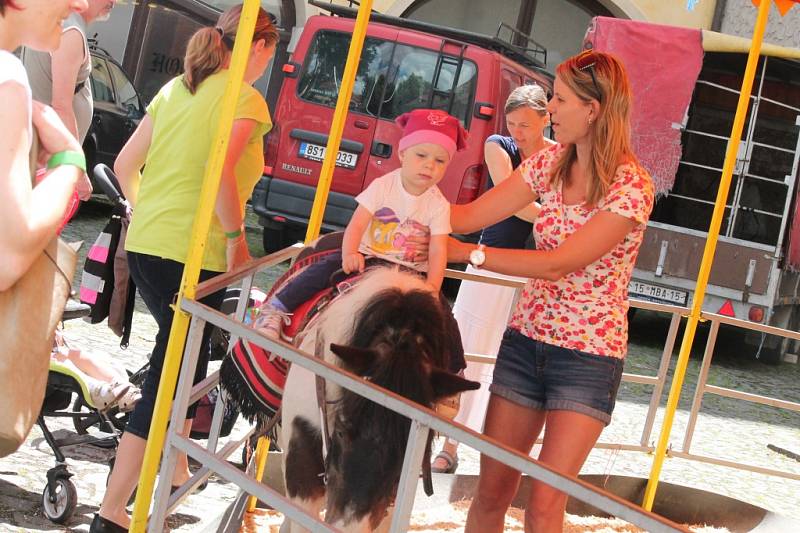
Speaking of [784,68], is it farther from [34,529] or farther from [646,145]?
[34,529]

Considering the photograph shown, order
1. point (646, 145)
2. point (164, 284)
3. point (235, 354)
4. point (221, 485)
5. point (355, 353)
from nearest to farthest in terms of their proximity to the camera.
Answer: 1. point (355, 353)
2. point (235, 354)
3. point (164, 284)
4. point (221, 485)
5. point (646, 145)

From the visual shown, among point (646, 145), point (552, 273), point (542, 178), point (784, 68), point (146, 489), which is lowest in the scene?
point (146, 489)

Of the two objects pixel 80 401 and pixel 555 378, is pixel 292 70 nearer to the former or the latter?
pixel 80 401

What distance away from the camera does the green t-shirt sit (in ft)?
11.4

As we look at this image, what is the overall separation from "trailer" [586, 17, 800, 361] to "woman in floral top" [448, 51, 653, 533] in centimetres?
752

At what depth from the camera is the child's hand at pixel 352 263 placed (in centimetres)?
304

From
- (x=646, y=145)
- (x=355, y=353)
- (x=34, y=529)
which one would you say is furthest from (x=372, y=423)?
(x=646, y=145)

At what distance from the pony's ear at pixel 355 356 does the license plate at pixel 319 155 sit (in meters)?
7.92

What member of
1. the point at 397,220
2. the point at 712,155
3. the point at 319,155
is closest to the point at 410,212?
the point at 397,220

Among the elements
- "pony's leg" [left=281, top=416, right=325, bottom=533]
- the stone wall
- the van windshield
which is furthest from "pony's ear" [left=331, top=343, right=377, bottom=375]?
the stone wall

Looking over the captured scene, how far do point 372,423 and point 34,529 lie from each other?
1.65 m

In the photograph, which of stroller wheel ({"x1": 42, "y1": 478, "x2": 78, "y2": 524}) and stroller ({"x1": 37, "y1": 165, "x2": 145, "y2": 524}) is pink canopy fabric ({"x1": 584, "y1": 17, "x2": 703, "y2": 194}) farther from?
stroller wheel ({"x1": 42, "y1": 478, "x2": 78, "y2": 524})

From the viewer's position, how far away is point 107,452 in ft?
15.0

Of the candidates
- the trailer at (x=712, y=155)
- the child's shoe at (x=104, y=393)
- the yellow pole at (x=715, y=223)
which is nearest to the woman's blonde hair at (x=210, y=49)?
the child's shoe at (x=104, y=393)
